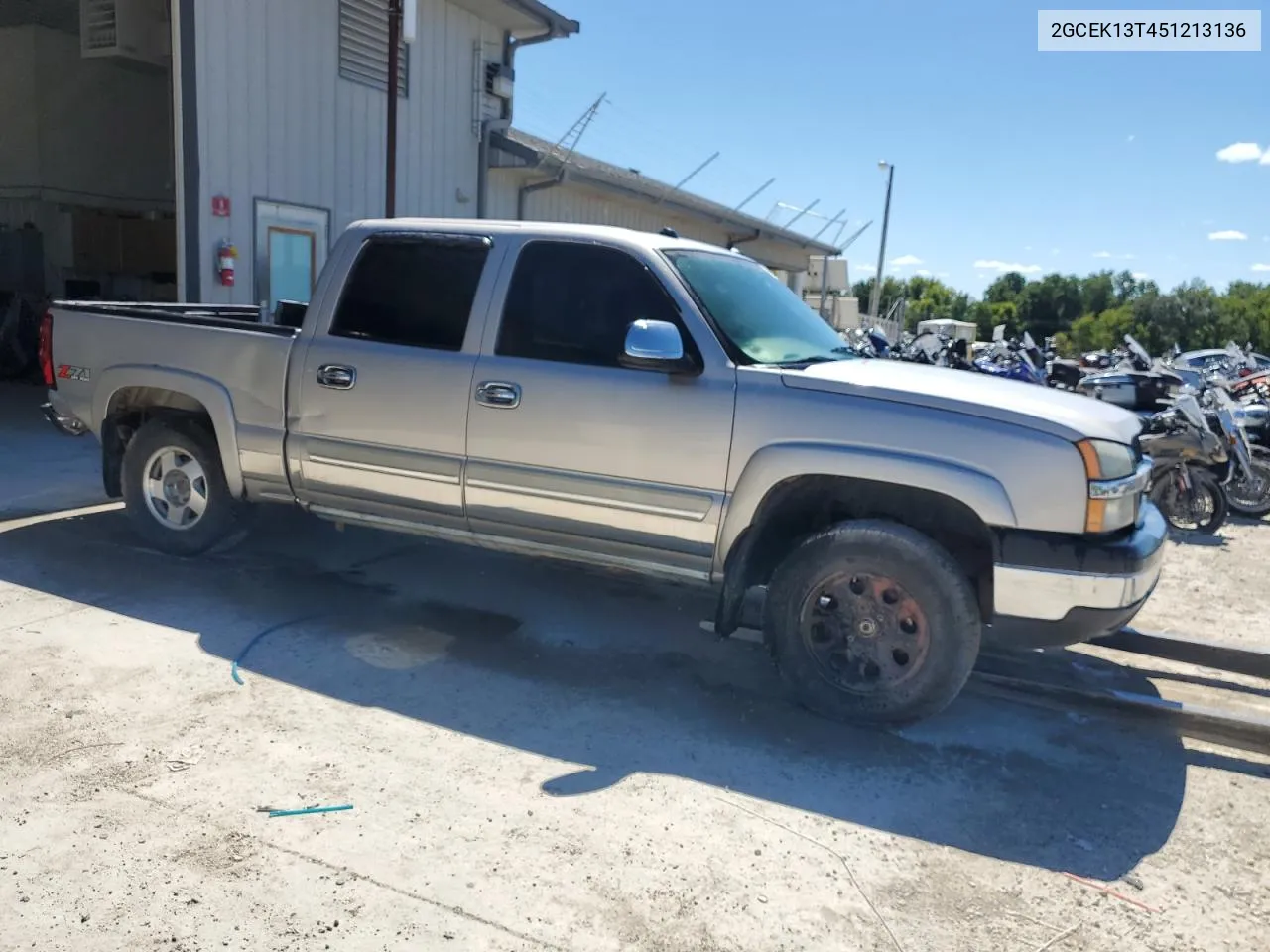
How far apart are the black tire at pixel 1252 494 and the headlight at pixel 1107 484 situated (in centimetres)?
667

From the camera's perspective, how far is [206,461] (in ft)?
18.8

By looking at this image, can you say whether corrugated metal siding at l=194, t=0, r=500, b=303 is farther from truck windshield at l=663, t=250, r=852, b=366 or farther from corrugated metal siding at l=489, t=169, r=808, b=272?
truck windshield at l=663, t=250, r=852, b=366

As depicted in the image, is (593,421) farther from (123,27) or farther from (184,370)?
(123,27)

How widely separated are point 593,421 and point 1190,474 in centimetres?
673

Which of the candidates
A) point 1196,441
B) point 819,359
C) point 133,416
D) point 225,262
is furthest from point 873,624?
point 225,262

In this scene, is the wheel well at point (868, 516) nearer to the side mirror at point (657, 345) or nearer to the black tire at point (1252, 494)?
the side mirror at point (657, 345)

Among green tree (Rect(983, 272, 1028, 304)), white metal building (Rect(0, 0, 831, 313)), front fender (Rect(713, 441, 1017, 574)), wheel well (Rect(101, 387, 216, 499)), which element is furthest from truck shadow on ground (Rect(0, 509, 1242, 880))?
green tree (Rect(983, 272, 1028, 304))

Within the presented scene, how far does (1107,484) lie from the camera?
3773 mm

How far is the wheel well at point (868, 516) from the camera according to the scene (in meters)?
4.05

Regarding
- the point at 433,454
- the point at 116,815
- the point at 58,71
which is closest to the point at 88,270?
the point at 58,71

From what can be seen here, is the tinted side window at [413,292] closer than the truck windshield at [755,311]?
No

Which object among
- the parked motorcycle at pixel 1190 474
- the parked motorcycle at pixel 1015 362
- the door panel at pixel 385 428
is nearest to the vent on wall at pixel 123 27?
the door panel at pixel 385 428

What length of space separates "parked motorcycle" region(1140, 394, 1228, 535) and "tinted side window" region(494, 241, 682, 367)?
6.07 meters

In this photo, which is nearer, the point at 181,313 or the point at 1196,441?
the point at 181,313
